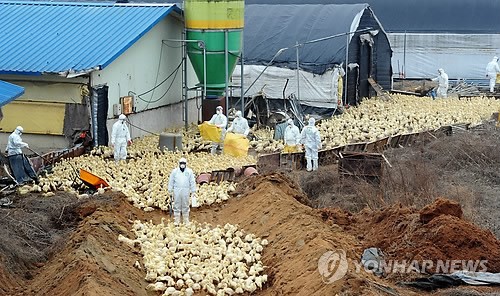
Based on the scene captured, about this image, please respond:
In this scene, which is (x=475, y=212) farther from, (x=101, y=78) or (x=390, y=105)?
(x=390, y=105)

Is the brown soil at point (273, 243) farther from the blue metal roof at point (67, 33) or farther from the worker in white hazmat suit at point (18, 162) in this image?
the blue metal roof at point (67, 33)

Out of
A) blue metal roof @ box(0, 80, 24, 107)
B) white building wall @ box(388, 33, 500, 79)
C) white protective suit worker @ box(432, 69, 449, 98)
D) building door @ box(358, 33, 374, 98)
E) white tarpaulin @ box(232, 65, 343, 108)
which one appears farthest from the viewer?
white building wall @ box(388, 33, 500, 79)

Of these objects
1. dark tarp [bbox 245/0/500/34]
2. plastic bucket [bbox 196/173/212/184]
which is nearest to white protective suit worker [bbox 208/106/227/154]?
plastic bucket [bbox 196/173/212/184]

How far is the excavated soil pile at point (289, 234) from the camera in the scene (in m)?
10.4

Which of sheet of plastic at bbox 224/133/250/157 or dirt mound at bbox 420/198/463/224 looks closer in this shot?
dirt mound at bbox 420/198/463/224

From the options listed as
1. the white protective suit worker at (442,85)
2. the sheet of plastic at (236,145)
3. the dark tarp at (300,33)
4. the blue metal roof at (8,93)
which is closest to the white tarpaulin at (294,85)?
the dark tarp at (300,33)

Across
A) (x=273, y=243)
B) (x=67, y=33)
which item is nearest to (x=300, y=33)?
(x=67, y=33)

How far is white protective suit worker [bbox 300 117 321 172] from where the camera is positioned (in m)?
20.4

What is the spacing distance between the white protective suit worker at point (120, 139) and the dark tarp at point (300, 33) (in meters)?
11.1

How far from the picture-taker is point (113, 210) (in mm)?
15516

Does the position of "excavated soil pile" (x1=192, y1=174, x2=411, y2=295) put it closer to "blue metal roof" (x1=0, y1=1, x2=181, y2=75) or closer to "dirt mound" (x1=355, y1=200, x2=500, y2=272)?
"dirt mound" (x1=355, y1=200, x2=500, y2=272)

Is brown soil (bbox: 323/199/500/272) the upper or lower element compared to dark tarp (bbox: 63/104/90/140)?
lower

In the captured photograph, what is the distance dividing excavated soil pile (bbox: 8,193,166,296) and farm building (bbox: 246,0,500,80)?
27.9 meters

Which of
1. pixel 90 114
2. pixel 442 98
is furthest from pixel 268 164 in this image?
pixel 442 98
